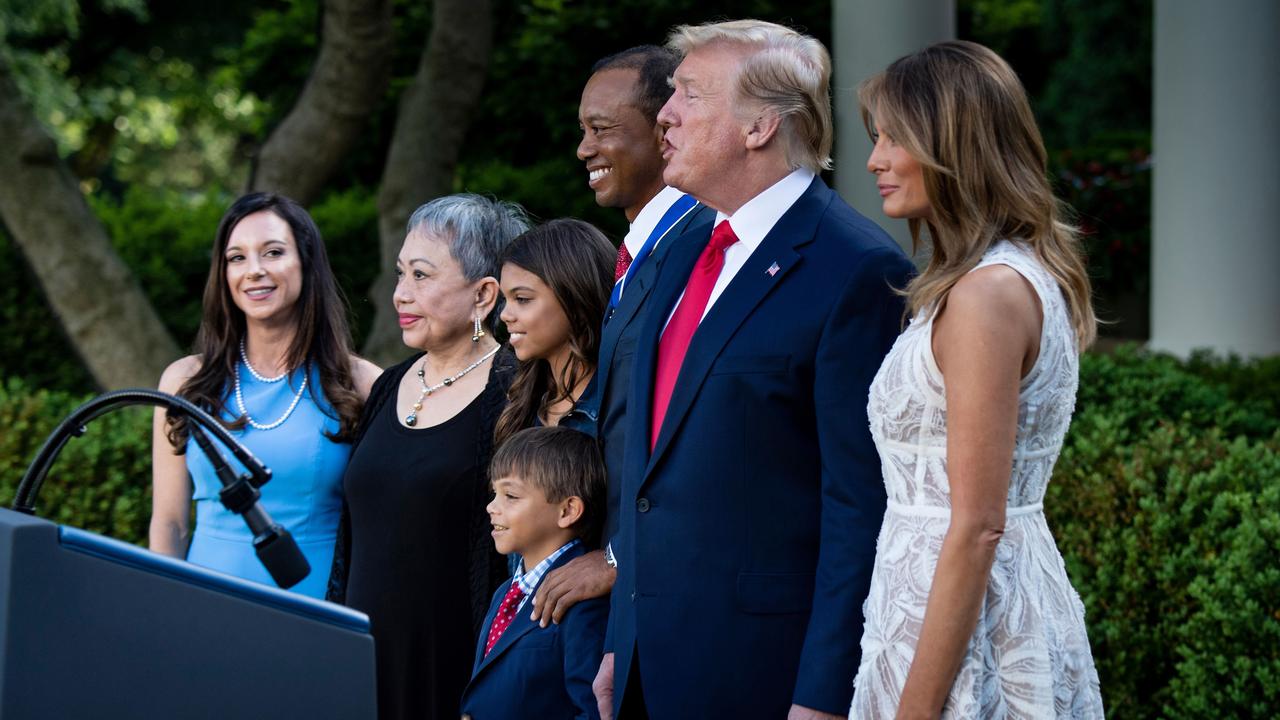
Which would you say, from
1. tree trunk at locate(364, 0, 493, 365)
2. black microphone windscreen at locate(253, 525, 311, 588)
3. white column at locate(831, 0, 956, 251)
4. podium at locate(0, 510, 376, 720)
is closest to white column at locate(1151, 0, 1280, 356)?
white column at locate(831, 0, 956, 251)

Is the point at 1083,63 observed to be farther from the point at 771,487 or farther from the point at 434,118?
the point at 771,487

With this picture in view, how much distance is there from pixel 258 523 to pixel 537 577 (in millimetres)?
1249

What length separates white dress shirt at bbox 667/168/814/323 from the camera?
9.17ft

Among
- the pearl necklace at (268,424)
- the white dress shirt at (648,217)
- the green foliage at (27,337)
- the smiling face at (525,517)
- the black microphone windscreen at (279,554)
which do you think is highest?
the white dress shirt at (648,217)

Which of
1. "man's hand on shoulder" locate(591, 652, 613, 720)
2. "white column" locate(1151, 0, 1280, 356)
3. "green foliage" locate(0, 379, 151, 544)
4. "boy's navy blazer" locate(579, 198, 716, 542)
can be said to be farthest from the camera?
"white column" locate(1151, 0, 1280, 356)

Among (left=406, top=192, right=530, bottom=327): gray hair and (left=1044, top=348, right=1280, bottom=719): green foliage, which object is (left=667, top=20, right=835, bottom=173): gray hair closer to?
(left=406, top=192, right=530, bottom=327): gray hair

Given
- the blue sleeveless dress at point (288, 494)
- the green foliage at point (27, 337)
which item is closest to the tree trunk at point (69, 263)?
the green foliage at point (27, 337)

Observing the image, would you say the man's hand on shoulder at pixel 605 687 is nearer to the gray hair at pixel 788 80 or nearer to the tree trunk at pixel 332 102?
the gray hair at pixel 788 80

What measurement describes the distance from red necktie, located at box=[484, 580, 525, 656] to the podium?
1382mm

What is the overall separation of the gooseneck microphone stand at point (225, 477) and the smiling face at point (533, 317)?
1.34 m

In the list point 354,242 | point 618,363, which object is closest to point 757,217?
point 618,363

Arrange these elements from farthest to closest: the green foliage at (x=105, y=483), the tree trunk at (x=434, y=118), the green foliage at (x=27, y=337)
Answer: the green foliage at (x=27, y=337)
the tree trunk at (x=434, y=118)
the green foliage at (x=105, y=483)

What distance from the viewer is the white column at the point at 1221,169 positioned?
9055mm

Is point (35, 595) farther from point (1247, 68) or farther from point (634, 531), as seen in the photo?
point (1247, 68)
